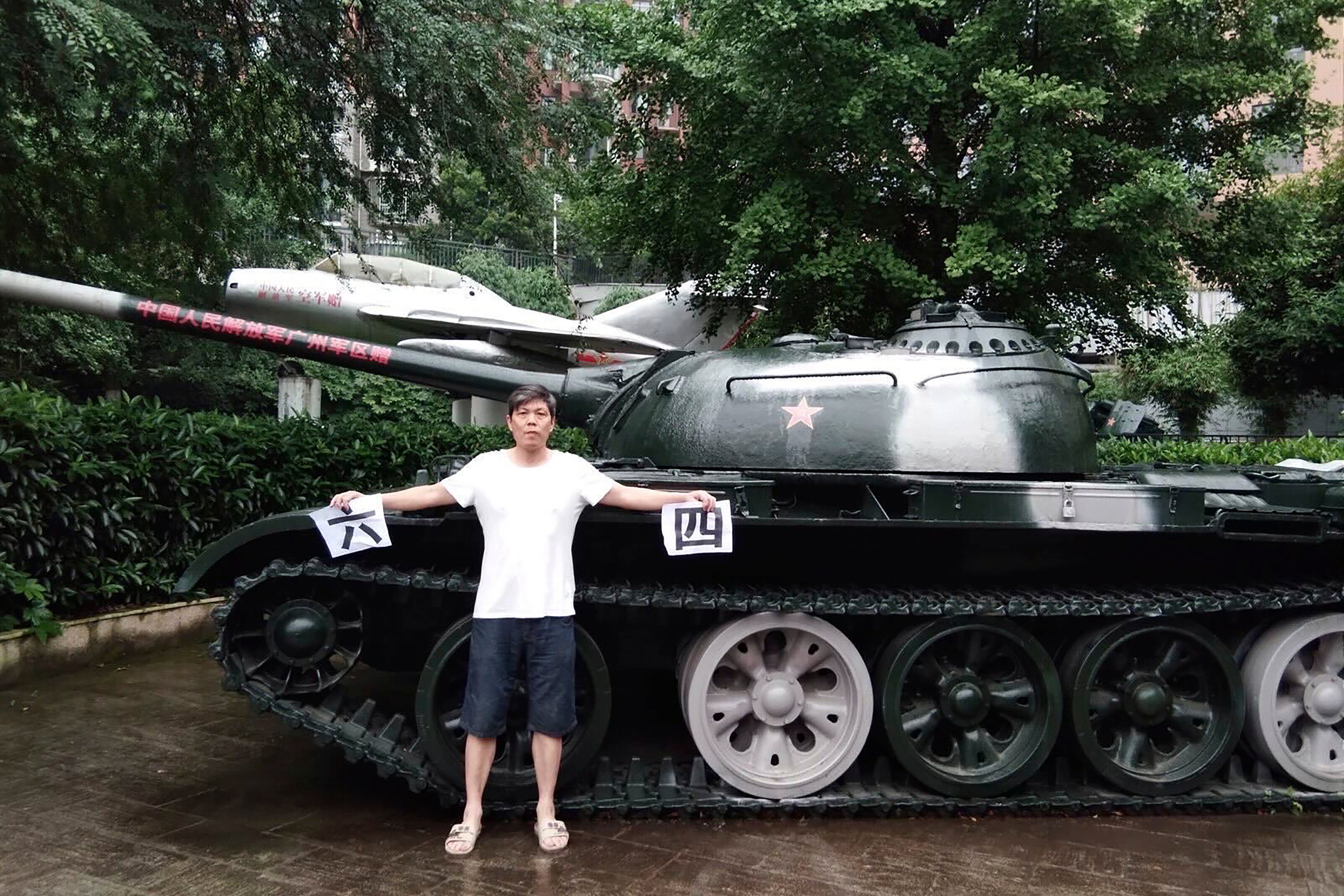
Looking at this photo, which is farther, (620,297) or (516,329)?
(620,297)

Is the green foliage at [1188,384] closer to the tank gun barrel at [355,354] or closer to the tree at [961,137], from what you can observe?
the tree at [961,137]

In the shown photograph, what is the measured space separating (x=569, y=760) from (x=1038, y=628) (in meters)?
2.51

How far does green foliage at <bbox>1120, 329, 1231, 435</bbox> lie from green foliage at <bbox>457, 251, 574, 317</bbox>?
1348 cm

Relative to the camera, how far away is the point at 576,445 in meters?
13.9

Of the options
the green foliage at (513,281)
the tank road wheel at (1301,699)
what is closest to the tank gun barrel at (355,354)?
the tank road wheel at (1301,699)

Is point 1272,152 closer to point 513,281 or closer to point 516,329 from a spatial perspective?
point 516,329

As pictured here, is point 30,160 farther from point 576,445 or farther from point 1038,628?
point 1038,628

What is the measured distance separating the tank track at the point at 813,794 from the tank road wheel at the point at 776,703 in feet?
0.27

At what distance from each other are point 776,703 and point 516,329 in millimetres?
9869

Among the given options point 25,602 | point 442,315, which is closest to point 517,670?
point 25,602

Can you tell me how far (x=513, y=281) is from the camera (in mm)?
27469

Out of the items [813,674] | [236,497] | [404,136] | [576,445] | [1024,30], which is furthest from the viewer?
[576,445]

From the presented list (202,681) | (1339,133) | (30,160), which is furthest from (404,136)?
(1339,133)

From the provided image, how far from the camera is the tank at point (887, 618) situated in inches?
196
